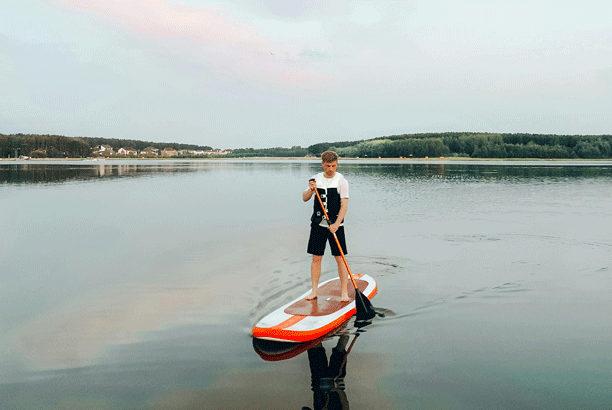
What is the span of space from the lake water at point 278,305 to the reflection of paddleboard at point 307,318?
23cm

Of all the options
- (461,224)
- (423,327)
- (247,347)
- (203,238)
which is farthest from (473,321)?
(461,224)

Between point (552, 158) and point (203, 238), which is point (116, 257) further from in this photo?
point (552, 158)

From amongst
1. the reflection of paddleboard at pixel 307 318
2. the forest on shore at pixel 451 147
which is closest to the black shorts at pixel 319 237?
the reflection of paddleboard at pixel 307 318

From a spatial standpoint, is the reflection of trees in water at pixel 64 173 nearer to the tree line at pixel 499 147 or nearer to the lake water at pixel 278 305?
the lake water at pixel 278 305

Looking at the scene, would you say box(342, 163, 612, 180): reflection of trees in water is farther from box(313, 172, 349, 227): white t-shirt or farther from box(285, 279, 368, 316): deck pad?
box(313, 172, 349, 227): white t-shirt

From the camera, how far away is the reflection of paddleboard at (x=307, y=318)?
5.87 meters

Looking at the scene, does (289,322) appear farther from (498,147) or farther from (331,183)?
(498,147)

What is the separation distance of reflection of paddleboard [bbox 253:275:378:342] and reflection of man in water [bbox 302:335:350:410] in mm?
258

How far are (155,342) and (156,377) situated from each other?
1064mm

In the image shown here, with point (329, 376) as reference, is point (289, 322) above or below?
above

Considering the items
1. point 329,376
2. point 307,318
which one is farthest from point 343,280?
point 329,376

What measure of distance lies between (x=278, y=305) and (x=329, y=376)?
260cm

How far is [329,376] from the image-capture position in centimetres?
503

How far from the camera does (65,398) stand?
4609mm
